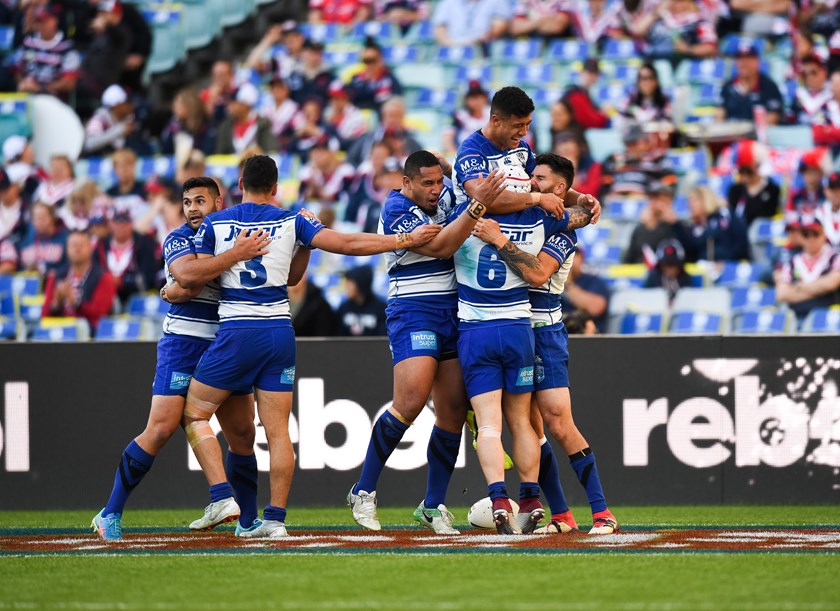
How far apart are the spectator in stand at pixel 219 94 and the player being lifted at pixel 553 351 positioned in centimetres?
956

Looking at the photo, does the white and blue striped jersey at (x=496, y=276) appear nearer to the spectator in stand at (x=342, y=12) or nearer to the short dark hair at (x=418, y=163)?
the short dark hair at (x=418, y=163)

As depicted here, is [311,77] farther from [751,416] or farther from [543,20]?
[751,416]

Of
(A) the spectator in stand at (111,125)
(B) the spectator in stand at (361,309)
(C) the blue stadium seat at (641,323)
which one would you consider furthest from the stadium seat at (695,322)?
(A) the spectator in stand at (111,125)

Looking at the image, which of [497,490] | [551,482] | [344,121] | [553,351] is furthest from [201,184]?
[344,121]

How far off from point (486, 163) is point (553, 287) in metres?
0.89

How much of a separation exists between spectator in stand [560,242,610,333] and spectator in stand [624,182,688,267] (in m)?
1.25

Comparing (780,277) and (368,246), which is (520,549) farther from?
(780,277)

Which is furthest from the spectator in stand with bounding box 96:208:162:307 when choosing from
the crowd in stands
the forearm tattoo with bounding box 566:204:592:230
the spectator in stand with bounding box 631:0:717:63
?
the forearm tattoo with bounding box 566:204:592:230

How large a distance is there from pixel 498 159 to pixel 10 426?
495 cm

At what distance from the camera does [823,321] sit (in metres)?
12.0

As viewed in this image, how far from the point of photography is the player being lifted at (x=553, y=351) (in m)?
7.57

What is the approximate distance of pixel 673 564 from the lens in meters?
6.29

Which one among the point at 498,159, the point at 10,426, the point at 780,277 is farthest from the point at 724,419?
the point at 10,426

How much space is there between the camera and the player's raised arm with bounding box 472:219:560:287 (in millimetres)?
7531
